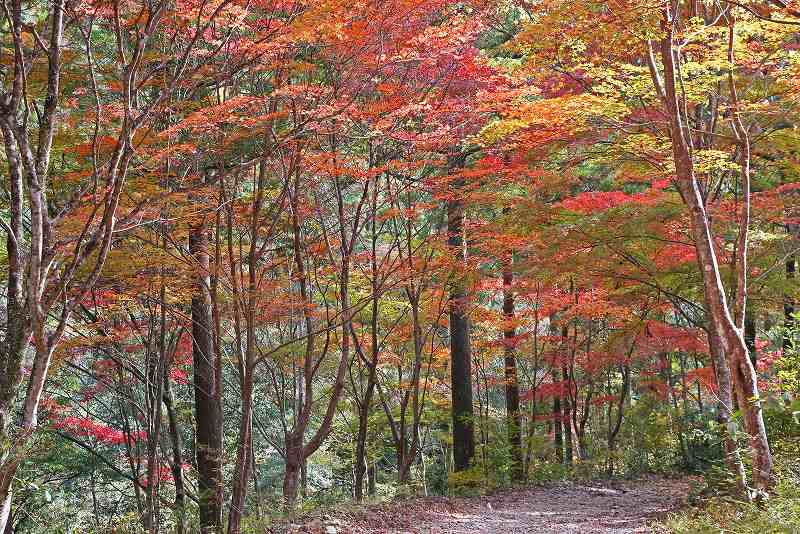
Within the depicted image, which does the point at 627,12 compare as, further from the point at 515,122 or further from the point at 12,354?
the point at 12,354

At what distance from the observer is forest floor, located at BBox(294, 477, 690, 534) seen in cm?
731

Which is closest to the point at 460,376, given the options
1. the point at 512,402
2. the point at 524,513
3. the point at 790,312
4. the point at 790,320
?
the point at 512,402

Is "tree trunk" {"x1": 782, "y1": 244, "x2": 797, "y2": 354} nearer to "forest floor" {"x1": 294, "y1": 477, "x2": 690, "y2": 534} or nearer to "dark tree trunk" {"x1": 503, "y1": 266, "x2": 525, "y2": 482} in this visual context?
"forest floor" {"x1": 294, "y1": 477, "x2": 690, "y2": 534}

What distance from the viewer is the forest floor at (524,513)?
7309 millimetres

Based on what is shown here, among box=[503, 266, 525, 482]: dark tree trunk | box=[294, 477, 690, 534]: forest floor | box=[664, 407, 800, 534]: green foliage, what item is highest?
box=[503, 266, 525, 482]: dark tree trunk

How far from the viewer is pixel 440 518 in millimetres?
8211

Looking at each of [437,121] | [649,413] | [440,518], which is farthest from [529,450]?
[437,121]

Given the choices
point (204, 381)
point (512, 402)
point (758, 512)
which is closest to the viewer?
point (758, 512)

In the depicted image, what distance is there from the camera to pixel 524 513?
30.5 feet

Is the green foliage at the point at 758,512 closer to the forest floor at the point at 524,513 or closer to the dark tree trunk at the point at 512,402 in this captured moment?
the forest floor at the point at 524,513

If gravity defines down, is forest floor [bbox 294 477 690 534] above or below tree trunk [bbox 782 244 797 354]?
below

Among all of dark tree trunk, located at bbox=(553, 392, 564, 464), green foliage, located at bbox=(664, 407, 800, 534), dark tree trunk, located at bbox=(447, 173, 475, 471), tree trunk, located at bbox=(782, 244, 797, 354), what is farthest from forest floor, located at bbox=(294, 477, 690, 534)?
dark tree trunk, located at bbox=(553, 392, 564, 464)

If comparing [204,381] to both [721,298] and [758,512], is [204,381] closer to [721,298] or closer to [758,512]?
[721,298]

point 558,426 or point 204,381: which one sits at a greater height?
point 204,381
